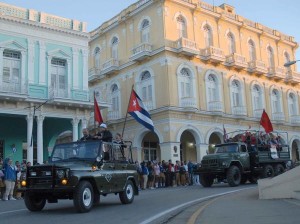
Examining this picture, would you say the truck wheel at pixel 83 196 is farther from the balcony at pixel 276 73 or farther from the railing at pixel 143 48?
the balcony at pixel 276 73

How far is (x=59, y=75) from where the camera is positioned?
28312 millimetres

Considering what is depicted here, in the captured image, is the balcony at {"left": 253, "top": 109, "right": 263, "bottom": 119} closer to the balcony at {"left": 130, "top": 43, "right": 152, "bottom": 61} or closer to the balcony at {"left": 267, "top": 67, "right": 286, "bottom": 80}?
the balcony at {"left": 267, "top": 67, "right": 286, "bottom": 80}

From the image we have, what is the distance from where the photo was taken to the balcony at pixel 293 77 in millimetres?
44438

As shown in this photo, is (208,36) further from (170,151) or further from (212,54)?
(170,151)

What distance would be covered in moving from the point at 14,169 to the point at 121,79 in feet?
65.0

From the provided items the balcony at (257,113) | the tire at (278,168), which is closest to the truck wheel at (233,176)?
the tire at (278,168)

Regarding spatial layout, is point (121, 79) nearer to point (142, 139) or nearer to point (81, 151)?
point (142, 139)

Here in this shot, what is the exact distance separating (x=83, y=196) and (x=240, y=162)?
510 inches

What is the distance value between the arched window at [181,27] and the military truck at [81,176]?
22.9m

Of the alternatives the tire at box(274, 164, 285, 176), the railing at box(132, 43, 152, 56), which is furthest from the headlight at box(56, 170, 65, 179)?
the railing at box(132, 43, 152, 56)

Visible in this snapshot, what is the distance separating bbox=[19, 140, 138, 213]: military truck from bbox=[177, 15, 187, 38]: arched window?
2292cm

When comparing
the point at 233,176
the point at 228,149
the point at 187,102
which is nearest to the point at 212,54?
the point at 187,102

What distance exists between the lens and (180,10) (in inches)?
1384

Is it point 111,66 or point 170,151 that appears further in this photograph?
point 111,66
